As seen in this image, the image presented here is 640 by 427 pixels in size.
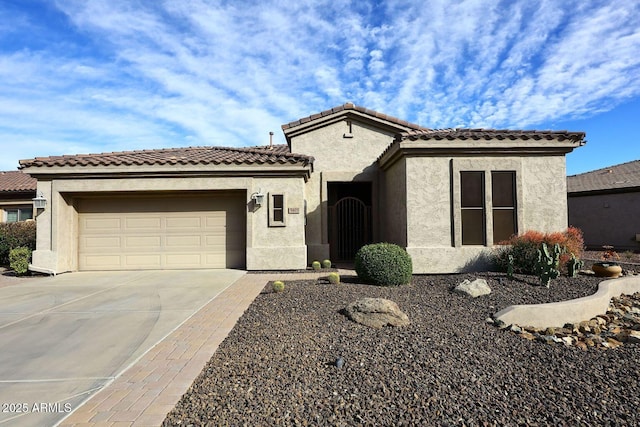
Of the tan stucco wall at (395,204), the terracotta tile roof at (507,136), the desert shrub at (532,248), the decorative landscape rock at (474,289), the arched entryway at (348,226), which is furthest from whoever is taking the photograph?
the arched entryway at (348,226)

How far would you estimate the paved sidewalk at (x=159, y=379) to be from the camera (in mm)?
3049

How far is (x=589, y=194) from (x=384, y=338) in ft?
63.8

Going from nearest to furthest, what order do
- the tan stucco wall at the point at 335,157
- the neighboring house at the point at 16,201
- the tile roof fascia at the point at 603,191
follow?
the tan stucco wall at the point at 335,157
the neighboring house at the point at 16,201
the tile roof fascia at the point at 603,191

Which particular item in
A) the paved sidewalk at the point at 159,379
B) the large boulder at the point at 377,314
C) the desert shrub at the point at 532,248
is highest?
the desert shrub at the point at 532,248

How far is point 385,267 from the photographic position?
8.20 metres

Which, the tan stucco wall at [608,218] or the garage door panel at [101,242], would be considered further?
the tan stucco wall at [608,218]

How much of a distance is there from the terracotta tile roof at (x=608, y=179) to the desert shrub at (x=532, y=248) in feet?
36.5

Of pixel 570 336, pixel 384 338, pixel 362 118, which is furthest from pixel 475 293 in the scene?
pixel 362 118

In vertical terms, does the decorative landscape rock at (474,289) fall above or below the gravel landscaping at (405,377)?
above

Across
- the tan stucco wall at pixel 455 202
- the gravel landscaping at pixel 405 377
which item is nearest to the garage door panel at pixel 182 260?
Answer: the gravel landscaping at pixel 405 377

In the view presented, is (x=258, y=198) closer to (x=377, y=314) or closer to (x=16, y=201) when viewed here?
(x=377, y=314)

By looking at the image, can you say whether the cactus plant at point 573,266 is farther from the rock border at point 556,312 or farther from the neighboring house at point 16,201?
the neighboring house at point 16,201

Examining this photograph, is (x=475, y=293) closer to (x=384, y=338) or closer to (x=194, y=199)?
(x=384, y=338)

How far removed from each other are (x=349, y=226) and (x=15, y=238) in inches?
500
